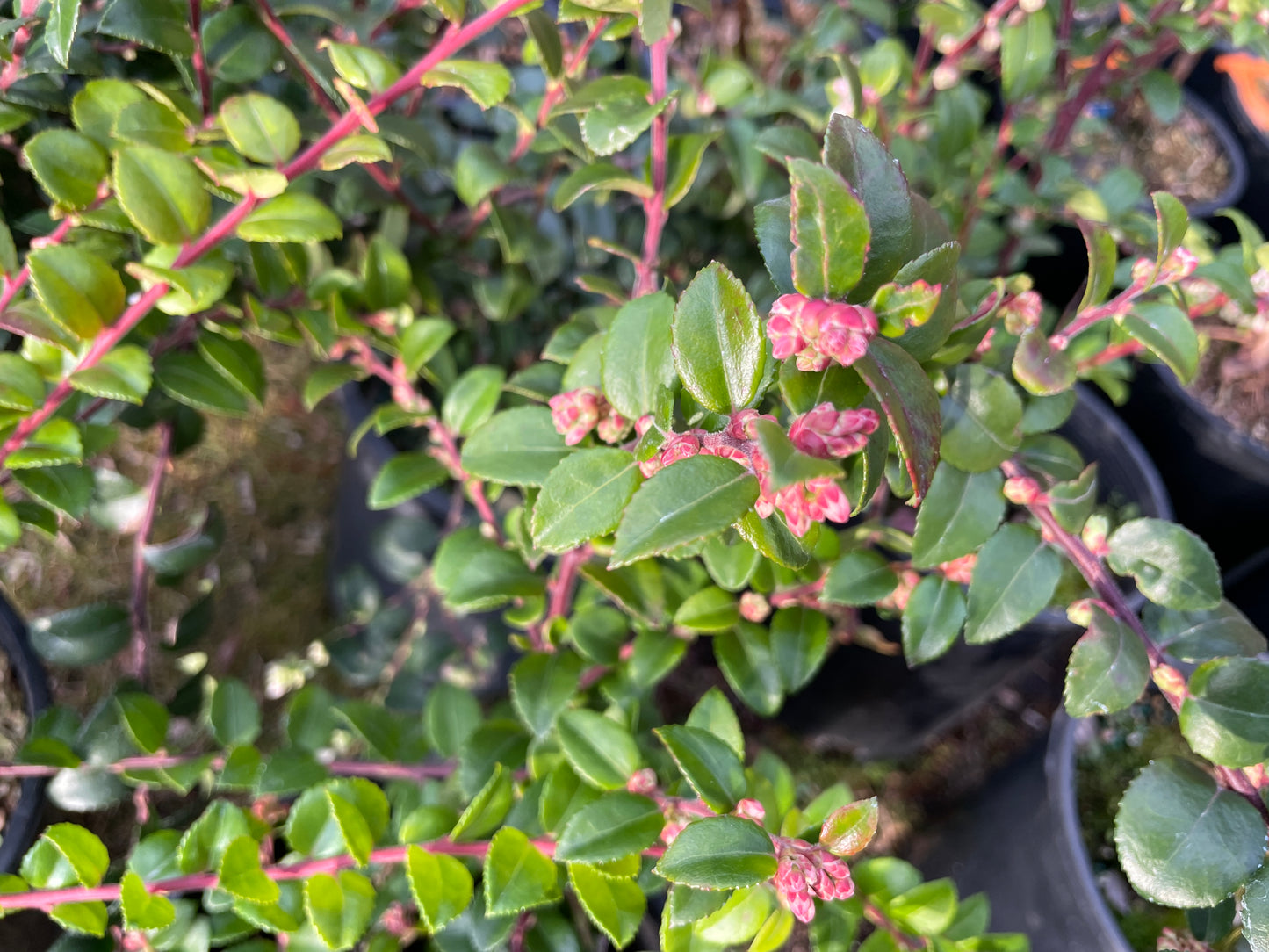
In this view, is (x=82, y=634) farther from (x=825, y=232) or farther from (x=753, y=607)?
(x=825, y=232)

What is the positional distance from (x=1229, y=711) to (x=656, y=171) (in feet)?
1.79

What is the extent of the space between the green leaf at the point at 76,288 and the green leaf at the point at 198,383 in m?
0.10

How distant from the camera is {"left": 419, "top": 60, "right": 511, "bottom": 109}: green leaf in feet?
2.00

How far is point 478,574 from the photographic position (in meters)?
0.72

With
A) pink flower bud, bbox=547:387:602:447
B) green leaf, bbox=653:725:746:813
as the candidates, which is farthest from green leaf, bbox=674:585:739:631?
pink flower bud, bbox=547:387:602:447

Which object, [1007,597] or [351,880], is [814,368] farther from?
[351,880]

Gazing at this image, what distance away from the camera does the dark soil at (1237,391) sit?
1442 millimetres

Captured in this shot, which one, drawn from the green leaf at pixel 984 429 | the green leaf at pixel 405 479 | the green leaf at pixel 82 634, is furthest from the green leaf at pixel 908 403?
the green leaf at pixel 82 634

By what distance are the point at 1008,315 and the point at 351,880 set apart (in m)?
0.63

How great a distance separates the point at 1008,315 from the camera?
23.9 inches

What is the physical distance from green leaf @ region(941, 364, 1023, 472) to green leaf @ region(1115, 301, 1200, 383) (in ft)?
0.39

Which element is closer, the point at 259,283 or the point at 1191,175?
the point at 259,283

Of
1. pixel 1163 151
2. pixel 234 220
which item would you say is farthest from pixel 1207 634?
pixel 1163 151

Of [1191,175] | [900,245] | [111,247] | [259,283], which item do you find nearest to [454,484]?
[259,283]
